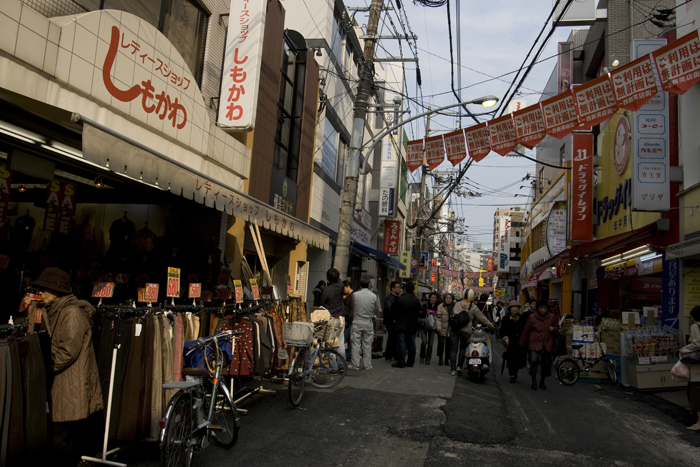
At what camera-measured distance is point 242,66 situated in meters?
9.41

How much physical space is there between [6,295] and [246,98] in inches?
204

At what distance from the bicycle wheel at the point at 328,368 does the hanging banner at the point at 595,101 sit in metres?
6.99

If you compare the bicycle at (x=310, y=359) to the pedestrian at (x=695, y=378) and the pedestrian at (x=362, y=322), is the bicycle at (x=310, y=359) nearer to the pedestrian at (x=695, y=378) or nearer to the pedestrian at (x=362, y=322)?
the pedestrian at (x=362, y=322)

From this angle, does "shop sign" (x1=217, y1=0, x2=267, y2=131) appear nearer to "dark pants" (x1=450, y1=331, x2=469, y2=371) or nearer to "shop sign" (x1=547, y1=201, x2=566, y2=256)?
"dark pants" (x1=450, y1=331, x2=469, y2=371)

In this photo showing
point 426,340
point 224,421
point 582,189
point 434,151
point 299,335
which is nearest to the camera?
A: point 224,421

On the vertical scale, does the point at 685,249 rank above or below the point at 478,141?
below

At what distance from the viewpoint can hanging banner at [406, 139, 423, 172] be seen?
543 inches

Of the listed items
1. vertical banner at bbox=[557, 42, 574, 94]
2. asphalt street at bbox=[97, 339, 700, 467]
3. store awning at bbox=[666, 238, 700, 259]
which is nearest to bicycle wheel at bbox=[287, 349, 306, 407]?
asphalt street at bbox=[97, 339, 700, 467]

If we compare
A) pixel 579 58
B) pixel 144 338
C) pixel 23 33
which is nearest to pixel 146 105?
pixel 23 33

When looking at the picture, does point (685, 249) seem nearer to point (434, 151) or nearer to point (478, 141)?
point (478, 141)

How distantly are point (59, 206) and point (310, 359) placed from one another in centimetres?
432

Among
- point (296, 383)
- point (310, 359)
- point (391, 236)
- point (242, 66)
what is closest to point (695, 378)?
point (310, 359)

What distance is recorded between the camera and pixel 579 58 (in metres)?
24.3

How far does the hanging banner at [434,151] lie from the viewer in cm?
1338
